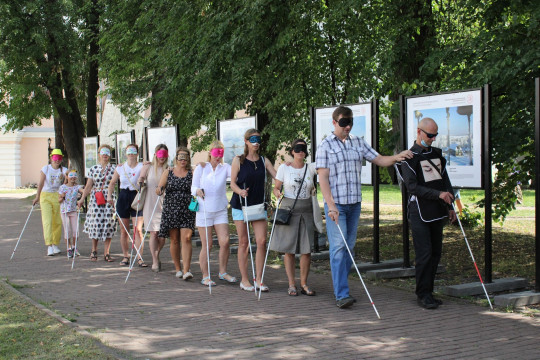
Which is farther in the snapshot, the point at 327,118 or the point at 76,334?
the point at 327,118

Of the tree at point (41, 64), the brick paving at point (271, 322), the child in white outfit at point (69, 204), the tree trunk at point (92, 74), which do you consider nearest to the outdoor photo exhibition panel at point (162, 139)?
the child in white outfit at point (69, 204)

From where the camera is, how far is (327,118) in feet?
35.2

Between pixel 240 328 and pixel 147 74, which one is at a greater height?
pixel 147 74

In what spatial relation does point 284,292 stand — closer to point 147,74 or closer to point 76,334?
point 76,334

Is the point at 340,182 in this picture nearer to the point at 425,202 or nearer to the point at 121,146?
the point at 425,202

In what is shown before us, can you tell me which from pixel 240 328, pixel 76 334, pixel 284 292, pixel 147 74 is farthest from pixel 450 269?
pixel 147 74

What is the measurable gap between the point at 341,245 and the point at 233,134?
18.0ft

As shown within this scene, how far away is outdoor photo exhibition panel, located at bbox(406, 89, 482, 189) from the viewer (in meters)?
8.23

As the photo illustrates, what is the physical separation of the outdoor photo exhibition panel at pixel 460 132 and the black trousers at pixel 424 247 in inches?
43.3

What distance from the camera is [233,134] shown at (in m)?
12.6

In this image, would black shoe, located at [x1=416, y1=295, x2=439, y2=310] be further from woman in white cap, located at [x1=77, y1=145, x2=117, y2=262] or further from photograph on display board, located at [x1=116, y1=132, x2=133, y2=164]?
photograph on display board, located at [x1=116, y1=132, x2=133, y2=164]

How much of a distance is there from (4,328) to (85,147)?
13401 mm

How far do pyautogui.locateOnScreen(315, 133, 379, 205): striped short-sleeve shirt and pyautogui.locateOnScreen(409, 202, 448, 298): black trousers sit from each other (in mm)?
684

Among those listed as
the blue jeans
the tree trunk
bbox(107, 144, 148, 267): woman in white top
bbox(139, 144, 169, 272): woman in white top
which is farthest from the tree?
the blue jeans
